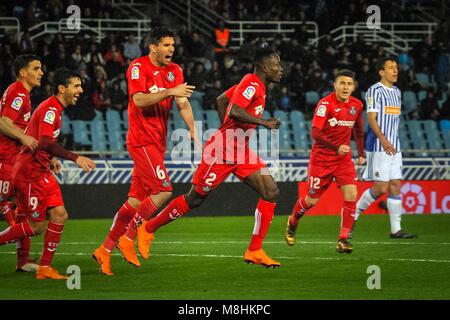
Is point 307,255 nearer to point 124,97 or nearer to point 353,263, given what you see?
point 353,263

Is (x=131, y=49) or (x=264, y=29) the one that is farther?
(x=264, y=29)

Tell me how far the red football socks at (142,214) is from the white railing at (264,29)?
15717 mm

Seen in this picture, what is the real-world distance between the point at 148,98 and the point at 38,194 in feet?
4.90

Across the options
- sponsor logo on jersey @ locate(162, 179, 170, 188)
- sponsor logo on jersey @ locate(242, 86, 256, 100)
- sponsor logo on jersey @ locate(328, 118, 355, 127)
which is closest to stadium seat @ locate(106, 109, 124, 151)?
sponsor logo on jersey @ locate(328, 118, 355, 127)

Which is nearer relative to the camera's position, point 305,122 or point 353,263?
point 353,263

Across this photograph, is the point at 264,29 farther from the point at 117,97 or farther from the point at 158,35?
the point at 158,35

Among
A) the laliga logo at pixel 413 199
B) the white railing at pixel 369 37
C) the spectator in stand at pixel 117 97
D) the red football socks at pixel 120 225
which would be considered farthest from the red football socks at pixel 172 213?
the white railing at pixel 369 37

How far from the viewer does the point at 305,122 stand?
24.0 meters

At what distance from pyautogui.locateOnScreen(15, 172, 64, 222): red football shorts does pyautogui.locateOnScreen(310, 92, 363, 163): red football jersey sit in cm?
442

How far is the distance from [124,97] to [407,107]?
7.48m

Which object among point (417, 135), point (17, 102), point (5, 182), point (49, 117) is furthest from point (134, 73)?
point (417, 135)

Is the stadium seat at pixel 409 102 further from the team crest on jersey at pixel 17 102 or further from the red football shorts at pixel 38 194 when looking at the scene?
the red football shorts at pixel 38 194

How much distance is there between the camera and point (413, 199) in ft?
69.8

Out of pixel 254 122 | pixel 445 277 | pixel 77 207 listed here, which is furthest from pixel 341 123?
pixel 77 207
